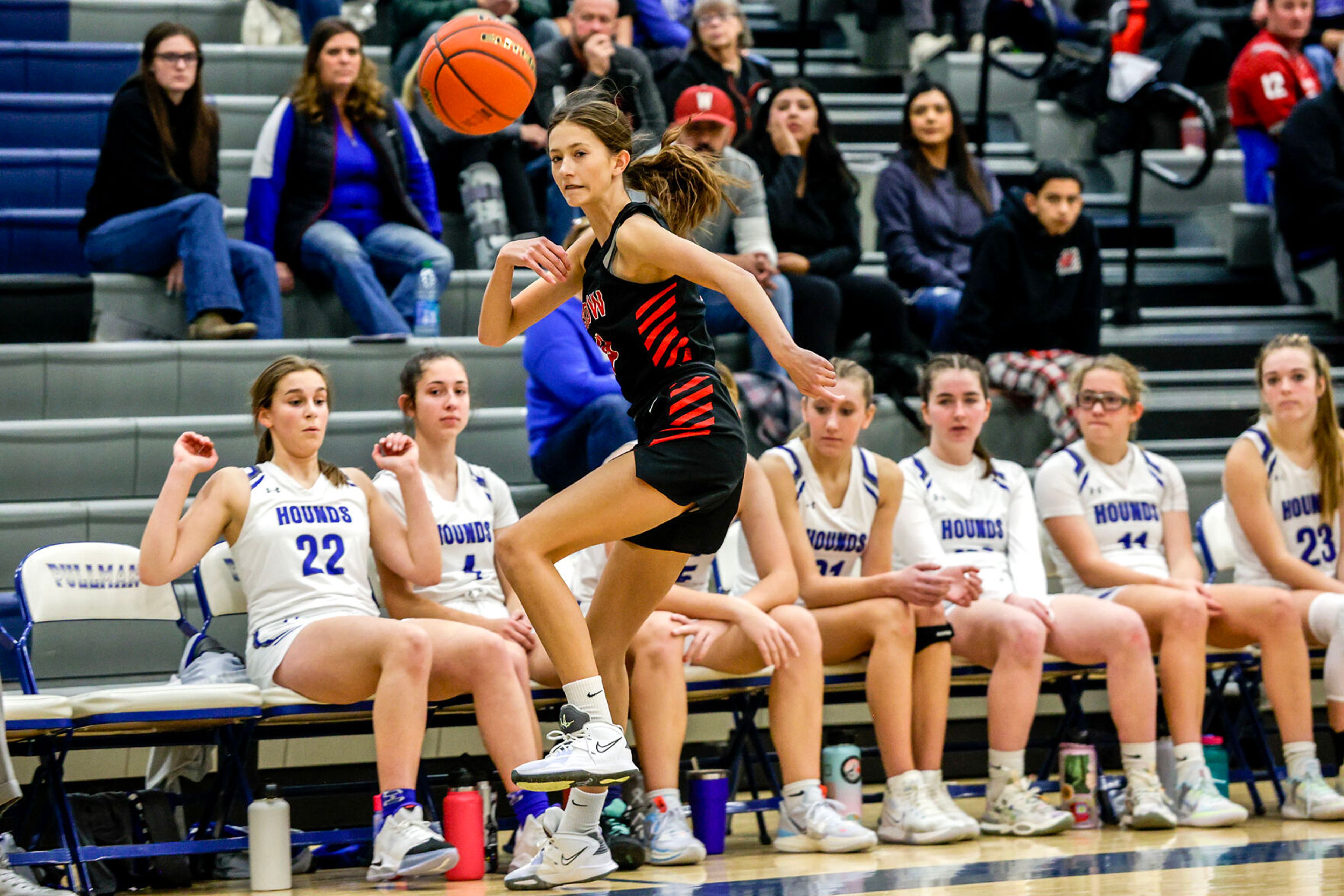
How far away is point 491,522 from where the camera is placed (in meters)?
4.69

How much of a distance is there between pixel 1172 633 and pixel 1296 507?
828 mm

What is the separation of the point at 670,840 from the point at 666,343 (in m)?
1.46

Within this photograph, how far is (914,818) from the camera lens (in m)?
4.43

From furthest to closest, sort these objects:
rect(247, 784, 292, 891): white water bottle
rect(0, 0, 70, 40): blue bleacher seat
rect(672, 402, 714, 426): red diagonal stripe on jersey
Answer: rect(0, 0, 70, 40): blue bleacher seat, rect(247, 784, 292, 891): white water bottle, rect(672, 402, 714, 426): red diagonal stripe on jersey

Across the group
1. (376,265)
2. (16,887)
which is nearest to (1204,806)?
(16,887)

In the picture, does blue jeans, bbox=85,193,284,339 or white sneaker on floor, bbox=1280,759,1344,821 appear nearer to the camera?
white sneaker on floor, bbox=1280,759,1344,821

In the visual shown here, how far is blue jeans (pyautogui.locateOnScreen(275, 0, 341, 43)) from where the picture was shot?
24.1ft

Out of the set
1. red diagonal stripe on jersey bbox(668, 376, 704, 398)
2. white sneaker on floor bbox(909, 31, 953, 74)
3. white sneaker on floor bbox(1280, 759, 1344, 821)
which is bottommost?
white sneaker on floor bbox(1280, 759, 1344, 821)

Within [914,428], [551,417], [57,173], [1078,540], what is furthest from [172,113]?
[1078,540]

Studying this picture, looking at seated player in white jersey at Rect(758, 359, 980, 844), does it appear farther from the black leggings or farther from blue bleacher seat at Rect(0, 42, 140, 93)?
blue bleacher seat at Rect(0, 42, 140, 93)

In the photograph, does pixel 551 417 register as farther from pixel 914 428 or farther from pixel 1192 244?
pixel 1192 244

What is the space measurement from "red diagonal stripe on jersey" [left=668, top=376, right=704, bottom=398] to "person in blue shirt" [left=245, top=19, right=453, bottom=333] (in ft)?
8.93


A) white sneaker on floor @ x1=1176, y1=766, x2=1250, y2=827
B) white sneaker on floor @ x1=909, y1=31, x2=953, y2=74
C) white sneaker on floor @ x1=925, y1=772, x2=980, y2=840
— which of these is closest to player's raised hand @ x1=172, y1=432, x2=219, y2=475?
white sneaker on floor @ x1=925, y1=772, x2=980, y2=840

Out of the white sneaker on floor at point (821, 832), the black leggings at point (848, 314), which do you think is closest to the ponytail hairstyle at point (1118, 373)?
the black leggings at point (848, 314)
